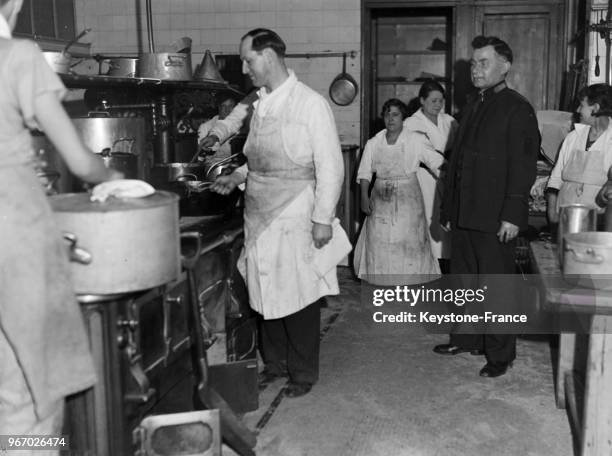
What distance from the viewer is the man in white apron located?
12.3 feet

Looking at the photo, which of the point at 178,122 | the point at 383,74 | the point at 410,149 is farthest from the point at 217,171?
the point at 383,74

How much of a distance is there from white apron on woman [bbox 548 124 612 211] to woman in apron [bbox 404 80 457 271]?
60.8 inches

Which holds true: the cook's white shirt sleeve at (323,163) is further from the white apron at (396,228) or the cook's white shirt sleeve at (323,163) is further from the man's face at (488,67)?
the white apron at (396,228)

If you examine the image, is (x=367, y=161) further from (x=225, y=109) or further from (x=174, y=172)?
(x=174, y=172)

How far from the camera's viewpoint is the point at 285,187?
378cm

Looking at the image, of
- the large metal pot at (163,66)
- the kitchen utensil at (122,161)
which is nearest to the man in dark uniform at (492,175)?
the large metal pot at (163,66)

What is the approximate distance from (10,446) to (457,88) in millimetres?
5986

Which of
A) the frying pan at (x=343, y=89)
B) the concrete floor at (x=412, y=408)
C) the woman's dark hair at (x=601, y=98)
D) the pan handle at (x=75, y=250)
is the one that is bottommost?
the concrete floor at (x=412, y=408)

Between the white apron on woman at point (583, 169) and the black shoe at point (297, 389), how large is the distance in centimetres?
198

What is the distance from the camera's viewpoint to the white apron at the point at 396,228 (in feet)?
19.6

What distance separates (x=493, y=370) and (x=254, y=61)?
6.87 ft

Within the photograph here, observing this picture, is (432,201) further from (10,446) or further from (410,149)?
(10,446)

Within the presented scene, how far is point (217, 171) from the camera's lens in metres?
4.23

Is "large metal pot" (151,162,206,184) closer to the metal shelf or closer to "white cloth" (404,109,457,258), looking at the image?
the metal shelf
